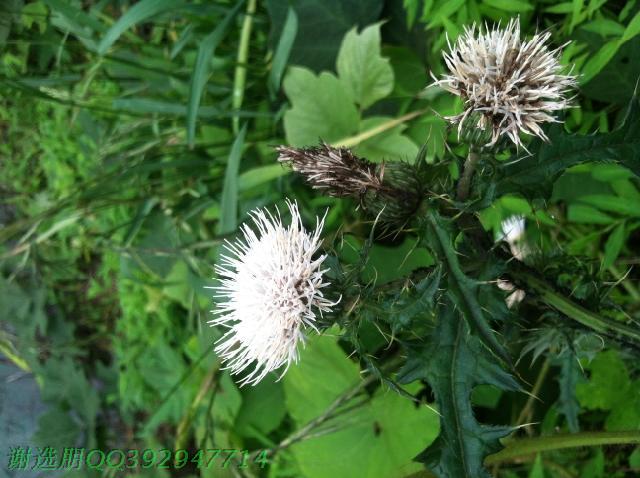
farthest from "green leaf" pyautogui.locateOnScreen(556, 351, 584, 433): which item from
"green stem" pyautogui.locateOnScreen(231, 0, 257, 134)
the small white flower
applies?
"green stem" pyautogui.locateOnScreen(231, 0, 257, 134)

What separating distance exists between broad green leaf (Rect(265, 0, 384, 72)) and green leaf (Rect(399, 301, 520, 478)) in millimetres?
847

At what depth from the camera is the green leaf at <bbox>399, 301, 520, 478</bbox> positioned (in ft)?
1.82

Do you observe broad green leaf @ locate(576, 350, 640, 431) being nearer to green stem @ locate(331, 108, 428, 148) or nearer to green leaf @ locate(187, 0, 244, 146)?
green stem @ locate(331, 108, 428, 148)

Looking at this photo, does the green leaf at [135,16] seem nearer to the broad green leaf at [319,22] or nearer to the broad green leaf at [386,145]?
the broad green leaf at [319,22]

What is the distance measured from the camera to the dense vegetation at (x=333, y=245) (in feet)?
1.94

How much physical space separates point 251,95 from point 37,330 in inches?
46.4

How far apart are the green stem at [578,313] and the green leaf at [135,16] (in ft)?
2.90

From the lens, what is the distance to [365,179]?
0.61 metres

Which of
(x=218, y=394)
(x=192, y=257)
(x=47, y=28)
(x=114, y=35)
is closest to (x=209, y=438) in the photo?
(x=218, y=394)

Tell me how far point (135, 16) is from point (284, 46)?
0.29 m

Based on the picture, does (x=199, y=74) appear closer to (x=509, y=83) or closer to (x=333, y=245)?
(x=333, y=245)

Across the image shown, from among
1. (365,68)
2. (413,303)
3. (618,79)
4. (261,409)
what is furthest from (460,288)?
(261,409)

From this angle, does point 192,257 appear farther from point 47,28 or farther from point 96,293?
point 96,293

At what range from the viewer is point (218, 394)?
1.41 m
